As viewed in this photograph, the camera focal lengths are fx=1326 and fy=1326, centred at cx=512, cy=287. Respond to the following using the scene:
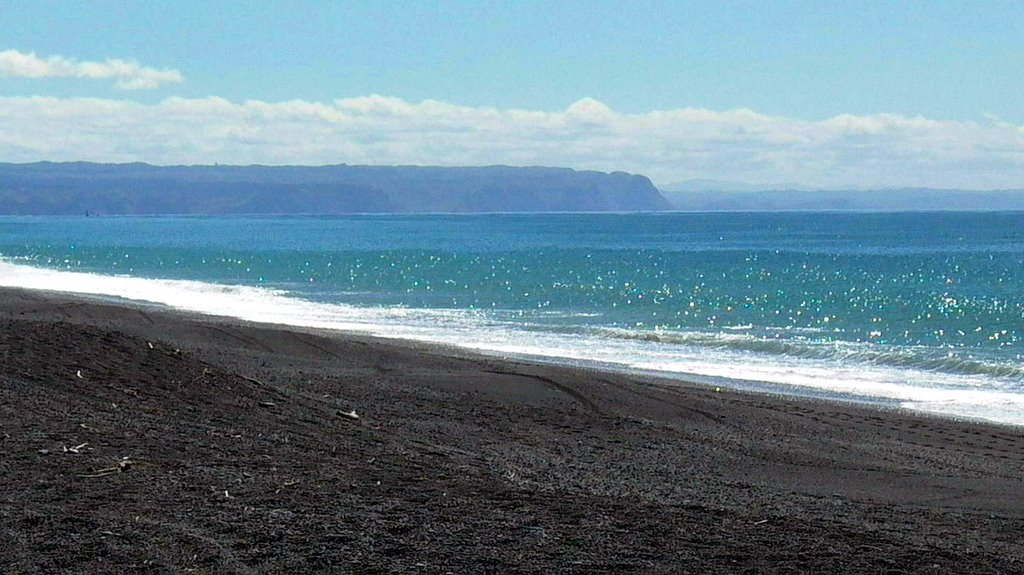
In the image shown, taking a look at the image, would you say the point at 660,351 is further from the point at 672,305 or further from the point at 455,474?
the point at 455,474

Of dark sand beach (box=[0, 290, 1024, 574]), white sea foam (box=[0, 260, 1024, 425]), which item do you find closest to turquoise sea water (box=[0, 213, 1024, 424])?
white sea foam (box=[0, 260, 1024, 425])

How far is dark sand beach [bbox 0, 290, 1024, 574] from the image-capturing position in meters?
7.83

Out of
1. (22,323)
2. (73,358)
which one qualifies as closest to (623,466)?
(73,358)

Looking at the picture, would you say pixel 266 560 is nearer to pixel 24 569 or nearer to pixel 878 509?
pixel 24 569

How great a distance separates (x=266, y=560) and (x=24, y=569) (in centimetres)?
128

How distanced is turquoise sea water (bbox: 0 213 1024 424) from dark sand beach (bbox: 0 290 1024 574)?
15.8ft

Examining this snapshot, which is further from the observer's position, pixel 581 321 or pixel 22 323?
pixel 581 321

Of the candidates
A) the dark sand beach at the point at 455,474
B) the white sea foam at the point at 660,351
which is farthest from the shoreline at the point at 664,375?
the dark sand beach at the point at 455,474

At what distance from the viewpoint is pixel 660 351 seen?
88.7 feet

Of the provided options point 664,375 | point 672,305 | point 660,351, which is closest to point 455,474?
point 664,375

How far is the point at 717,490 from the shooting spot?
36.2ft

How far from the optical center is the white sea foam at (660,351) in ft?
67.8

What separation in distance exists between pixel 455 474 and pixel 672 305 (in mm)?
30529

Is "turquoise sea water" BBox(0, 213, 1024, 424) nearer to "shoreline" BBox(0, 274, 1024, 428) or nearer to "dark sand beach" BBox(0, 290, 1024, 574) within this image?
"shoreline" BBox(0, 274, 1024, 428)
